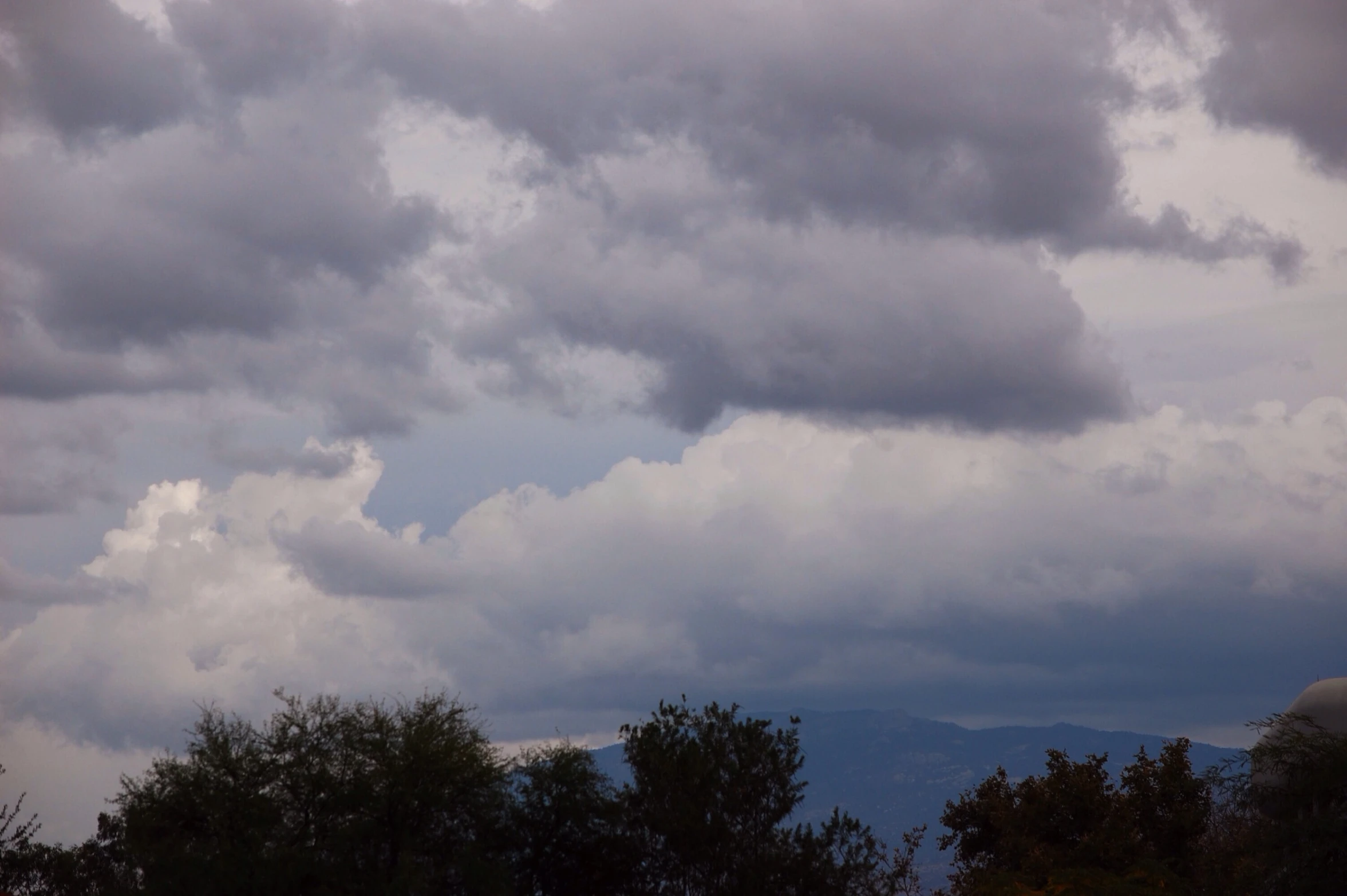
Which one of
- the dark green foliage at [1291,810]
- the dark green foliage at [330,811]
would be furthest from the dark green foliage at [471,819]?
the dark green foliage at [1291,810]

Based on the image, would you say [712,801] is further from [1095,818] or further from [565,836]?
[1095,818]

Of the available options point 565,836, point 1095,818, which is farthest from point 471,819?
point 1095,818

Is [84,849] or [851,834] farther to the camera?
[84,849]

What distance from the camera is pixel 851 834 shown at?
177ft

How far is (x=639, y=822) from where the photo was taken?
173ft

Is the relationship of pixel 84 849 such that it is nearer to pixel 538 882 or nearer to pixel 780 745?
pixel 538 882

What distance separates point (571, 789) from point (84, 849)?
1973 inches

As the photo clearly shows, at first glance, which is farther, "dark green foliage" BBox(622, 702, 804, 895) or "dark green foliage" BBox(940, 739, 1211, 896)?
"dark green foliage" BBox(940, 739, 1211, 896)

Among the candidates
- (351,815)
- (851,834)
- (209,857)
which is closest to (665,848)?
(851,834)

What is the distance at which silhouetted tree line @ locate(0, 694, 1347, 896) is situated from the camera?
44.9 metres

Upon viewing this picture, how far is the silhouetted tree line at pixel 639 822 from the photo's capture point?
147ft

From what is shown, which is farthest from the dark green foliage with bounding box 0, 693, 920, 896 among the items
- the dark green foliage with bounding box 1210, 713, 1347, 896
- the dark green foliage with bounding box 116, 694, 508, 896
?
the dark green foliage with bounding box 1210, 713, 1347, 896

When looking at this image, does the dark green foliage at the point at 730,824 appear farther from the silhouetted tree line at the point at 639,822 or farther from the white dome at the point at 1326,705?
the white dome at the point at 1326,705

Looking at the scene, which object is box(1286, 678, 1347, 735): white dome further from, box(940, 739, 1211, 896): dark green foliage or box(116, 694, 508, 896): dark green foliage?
box(116, 694, 508, 896): dark green foliage
